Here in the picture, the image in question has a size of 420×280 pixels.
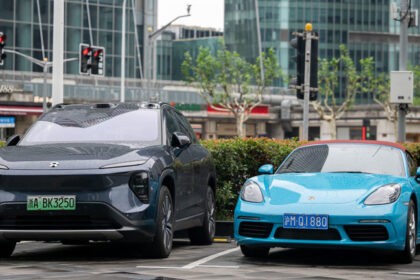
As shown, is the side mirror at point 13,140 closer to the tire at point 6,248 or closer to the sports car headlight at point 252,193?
the tire at point 6,248

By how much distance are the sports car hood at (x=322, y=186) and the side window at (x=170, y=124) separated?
121cm

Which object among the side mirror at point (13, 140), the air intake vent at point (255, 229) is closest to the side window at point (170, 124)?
the air intake vent at point (255, 229)

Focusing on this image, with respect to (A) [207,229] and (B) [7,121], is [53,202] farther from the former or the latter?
(B) [7,121]

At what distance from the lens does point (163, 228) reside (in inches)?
340

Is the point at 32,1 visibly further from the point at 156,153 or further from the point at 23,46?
the point at 156,153

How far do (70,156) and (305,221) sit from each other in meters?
2.36

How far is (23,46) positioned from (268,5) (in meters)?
39.5

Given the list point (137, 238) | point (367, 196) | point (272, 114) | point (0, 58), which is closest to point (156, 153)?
point (137, 238)

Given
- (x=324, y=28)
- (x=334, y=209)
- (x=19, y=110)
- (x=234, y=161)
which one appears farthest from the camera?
(x=324, y=28)

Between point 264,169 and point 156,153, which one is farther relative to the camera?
point 264,169

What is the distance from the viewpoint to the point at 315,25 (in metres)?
104

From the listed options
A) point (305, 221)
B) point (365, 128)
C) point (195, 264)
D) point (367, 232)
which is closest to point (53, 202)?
point (195, 264)

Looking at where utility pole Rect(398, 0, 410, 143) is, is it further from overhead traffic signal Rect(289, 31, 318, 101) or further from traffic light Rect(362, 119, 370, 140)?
traffic light Rect(362, 119, 370, 140)

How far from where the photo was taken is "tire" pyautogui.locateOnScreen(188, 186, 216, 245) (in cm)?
1055
